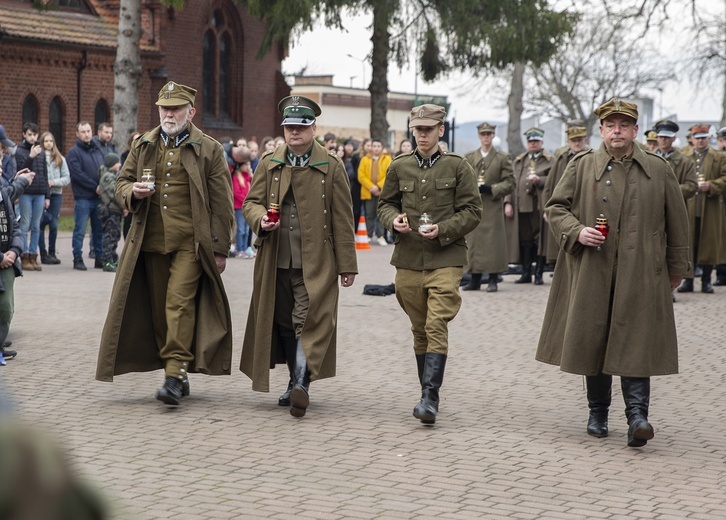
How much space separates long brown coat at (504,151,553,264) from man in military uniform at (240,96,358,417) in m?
8.64

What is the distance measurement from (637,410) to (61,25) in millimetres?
29495

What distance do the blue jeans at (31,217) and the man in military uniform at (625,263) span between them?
38.2ft

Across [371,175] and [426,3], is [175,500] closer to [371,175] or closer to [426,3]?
[371,175]

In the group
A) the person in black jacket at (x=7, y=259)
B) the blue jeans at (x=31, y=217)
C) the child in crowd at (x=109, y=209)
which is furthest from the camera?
the blue jeans at (x=31, y=217)

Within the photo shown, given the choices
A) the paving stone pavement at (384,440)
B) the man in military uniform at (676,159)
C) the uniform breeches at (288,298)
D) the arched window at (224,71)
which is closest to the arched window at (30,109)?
the arched window at (224,71)

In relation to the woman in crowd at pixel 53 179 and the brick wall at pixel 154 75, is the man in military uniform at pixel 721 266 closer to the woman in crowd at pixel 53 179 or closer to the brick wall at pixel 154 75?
the woman in crowd at pixel 53 179

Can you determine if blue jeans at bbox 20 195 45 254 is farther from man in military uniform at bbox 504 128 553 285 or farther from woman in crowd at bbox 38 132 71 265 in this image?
man in military uniform at bbox 504 128 553 285

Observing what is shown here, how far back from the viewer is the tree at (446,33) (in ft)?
107

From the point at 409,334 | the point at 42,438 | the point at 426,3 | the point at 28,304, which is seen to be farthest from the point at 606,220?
the point at 426,3

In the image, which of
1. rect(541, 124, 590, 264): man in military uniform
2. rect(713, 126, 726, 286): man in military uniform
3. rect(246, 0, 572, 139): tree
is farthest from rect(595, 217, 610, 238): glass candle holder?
rect(246, 0, 572, 139): tree

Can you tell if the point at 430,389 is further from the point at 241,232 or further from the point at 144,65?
the point at 144,65

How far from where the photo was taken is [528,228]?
16.2 meters

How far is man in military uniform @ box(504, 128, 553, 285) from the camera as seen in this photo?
52.3 ft

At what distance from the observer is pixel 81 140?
1788cm
